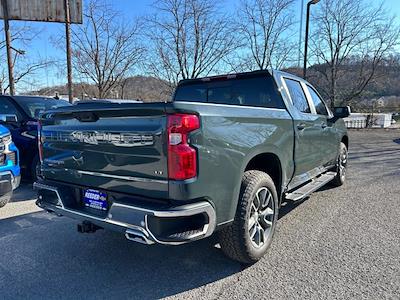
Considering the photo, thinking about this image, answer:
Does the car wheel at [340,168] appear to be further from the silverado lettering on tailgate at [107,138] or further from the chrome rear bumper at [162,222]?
the silverado lettering on tailgate at [107,138]

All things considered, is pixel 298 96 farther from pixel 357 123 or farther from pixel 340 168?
pixel 357 123

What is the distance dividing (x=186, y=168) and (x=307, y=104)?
2903mm

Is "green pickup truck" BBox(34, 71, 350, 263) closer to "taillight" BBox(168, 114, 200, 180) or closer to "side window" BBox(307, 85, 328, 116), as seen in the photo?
"taillight" BBox(168, 114, 200, 180)

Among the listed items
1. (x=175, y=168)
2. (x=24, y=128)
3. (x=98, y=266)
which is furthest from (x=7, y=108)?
(x=175, y=168)

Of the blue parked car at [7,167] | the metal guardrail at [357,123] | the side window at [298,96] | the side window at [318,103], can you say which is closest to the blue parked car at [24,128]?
the blue parked car at [7,167]

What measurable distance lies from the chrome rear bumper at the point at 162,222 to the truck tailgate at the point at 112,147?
0.17m

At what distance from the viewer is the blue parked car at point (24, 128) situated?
6.07m

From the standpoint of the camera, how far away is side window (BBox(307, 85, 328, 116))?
4.95 m

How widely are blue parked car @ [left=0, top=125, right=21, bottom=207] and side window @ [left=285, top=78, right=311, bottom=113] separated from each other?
3989 millimetres

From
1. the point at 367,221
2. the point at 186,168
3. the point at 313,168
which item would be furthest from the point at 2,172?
the point at 367,221

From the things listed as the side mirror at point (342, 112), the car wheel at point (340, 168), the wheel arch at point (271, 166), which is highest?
the side mirror at point (342, 112)

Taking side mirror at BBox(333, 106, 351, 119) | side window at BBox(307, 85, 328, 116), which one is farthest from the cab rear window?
side mirror at BBox(333, 106, 351, 119)

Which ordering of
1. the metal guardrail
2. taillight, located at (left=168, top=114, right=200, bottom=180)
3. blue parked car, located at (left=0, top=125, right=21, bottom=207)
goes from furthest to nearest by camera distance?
1. the metal guardrail
2. blue parked car, located at (left=0, top=125, right=21, bottom=207)
3. taillight, located at (left=168, top=114, right=200, bottom=180)

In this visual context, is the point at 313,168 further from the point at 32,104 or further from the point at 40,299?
the point at 32,104
